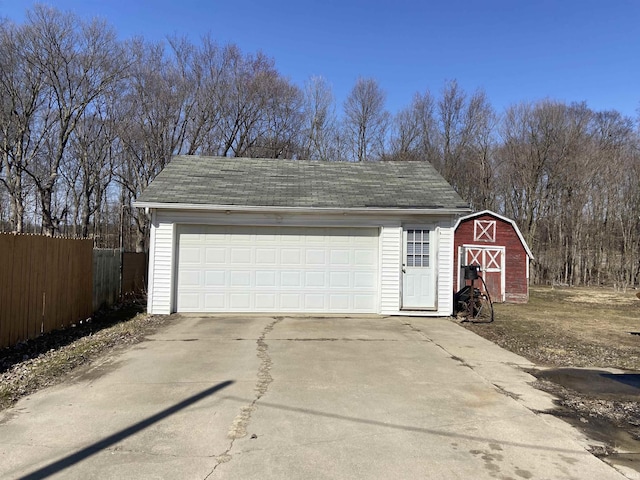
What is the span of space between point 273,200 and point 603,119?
1185 inches

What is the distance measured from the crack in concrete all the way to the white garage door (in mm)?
2772

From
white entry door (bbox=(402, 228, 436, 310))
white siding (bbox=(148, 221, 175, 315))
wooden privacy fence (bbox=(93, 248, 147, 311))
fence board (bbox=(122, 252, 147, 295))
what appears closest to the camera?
white siding (bbox=(148, 221, 175, 315))

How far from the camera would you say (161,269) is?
34.4 feet

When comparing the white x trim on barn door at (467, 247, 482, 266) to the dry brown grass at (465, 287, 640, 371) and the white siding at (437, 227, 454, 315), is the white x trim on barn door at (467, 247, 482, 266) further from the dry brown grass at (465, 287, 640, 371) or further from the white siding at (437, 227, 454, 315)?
the white siding at (437, 227, 454, 315)

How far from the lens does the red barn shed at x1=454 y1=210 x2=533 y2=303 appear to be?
16.3 meters

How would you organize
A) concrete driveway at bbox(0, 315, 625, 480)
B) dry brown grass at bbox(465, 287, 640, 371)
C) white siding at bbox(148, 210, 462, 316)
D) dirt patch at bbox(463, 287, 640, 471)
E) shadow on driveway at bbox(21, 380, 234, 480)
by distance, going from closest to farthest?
shadow on driveway at bbox(21, 380, 234, 480) < concrete driveway at bbox(0, 315, 625, 480) < dirt patch at bbox(463, 287, 640, 471) < dry brown grass at bbox(465, 287, 640, 371) < white siding at bbox(148, 210, 462, 316)

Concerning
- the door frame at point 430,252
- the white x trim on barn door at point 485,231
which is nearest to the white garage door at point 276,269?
the door frame at point 430,252

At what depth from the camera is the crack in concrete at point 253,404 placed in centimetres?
347

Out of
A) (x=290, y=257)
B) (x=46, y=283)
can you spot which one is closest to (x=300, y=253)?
(x=290, y=257)

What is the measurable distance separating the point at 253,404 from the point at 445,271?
7412mm

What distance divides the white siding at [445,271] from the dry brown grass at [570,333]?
923mm

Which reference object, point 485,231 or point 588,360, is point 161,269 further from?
point 485,231

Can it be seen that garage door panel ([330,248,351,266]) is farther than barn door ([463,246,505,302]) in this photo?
No

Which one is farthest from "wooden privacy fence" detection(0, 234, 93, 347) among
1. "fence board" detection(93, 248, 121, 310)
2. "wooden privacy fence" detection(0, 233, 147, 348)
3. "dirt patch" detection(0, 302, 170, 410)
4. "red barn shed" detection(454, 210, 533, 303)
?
"red barn shed" detection(454, 210, 533, 303)
